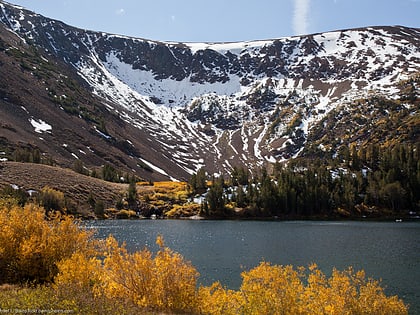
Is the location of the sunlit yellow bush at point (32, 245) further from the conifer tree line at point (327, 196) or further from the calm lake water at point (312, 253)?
the conifer tree line at point (327, 196)

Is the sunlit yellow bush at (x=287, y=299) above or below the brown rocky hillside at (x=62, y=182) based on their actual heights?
below

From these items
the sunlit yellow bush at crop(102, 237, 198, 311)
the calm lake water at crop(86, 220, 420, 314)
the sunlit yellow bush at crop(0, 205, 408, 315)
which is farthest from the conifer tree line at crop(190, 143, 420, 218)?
the sunlit yellow bush at crop(102, 237, 198, 311)

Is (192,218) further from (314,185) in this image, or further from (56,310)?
(56,310)

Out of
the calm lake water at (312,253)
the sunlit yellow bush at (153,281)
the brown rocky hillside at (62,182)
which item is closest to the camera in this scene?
the sunlit yellow bush at (153,281)

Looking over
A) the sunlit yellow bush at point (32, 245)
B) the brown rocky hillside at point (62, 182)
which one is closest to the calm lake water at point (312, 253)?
the sunlit yellow bush at point (32, 245)

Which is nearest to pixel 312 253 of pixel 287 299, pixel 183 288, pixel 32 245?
pixel 287 299

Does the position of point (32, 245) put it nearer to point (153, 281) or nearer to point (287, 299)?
point (153, 281)

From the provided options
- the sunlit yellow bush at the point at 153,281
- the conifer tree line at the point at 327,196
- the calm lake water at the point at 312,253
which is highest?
the conifer tree line at the point at 327,196

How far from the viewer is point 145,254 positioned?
2459 centimetres

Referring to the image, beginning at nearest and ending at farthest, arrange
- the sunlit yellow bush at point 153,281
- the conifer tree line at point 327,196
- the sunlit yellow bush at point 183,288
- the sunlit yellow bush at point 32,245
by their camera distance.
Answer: the sunlit yellow bush at point 183,288 → the sunlit yellow bush at point 153,281 → the sunlit yellow bush at point 32,245 → the conifer tree line at point 327,196

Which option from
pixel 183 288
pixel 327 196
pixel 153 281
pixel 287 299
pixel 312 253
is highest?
pixel 327 196

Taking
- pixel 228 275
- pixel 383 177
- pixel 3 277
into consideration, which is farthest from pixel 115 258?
pixel 383 177

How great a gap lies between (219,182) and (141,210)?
35.9m

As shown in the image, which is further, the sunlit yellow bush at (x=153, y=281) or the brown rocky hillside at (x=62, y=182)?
the brown rocky hillside at (x=62, y=182)
